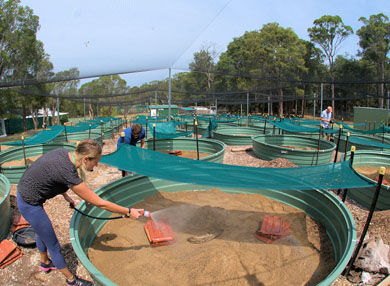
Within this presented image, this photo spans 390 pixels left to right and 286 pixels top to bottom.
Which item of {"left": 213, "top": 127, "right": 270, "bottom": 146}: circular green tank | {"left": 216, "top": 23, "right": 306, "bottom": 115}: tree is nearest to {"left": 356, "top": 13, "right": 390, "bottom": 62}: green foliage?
{"left": 216, "top": 23, "right": 306, "bottom": 115}: tree

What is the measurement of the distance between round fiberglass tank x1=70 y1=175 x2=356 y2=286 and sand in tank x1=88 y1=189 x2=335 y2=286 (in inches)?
4.5

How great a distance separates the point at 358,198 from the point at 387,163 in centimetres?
227

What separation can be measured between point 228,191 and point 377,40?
2627 cm

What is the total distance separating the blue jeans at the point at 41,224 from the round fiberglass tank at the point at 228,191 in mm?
193

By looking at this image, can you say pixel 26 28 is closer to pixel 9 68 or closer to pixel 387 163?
pixel 9 68

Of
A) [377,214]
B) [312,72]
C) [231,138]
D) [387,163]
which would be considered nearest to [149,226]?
[377,214]

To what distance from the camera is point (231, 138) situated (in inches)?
392

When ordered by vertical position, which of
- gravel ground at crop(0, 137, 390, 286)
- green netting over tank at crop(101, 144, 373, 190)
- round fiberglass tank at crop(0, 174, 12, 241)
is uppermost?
green netting over tank at crop(101, 144, 373, 190)

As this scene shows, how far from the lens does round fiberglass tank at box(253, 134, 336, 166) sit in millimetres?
6760

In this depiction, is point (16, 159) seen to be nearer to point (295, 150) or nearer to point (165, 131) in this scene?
point (165, 131)

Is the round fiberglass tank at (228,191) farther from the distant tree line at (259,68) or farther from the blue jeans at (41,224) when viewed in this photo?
the distant tree line at (259,68)

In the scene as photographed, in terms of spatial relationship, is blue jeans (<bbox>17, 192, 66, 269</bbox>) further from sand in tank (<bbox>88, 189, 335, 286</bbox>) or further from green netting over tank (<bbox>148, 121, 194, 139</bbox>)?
green netting over tank (<bbox>148, 121, 194, 139</bbox>)

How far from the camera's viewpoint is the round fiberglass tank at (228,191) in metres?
2.13

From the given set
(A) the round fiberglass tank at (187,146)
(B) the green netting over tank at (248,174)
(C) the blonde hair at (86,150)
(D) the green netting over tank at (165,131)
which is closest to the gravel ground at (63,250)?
(B) the green netting over tank at (248,174)
